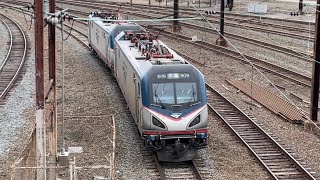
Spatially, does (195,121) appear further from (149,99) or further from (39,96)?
(39,96)

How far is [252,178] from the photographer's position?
15227 mm

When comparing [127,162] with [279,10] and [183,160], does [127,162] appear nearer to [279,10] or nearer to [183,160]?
[183,160]

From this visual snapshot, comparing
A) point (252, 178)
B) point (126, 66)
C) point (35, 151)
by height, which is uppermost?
point (126, 66)

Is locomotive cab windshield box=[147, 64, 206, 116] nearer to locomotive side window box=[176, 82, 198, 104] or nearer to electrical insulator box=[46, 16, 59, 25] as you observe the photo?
locomotive side window box=[176, 82, 198, 104]

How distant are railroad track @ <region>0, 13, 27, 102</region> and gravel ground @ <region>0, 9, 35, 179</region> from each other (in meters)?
0.44

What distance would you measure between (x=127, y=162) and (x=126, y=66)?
15.7 feet

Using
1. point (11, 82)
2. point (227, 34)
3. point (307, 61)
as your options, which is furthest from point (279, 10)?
point (11, 82)

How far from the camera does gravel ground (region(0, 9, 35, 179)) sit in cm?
1733

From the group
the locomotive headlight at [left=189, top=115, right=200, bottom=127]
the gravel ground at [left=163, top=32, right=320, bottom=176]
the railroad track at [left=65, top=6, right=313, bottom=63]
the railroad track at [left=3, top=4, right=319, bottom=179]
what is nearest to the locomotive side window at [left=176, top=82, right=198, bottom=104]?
the locomotive headlight at [left=189, top=115, right=200, bottom=127]

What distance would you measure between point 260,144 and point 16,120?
8565 millimetres

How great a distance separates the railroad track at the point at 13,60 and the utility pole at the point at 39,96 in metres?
11.0

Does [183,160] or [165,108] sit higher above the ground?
[165,108]

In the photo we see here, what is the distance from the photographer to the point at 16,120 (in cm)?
2056

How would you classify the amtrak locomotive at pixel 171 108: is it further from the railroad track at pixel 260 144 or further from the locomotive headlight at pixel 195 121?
the railroad track at pixel 260 144
